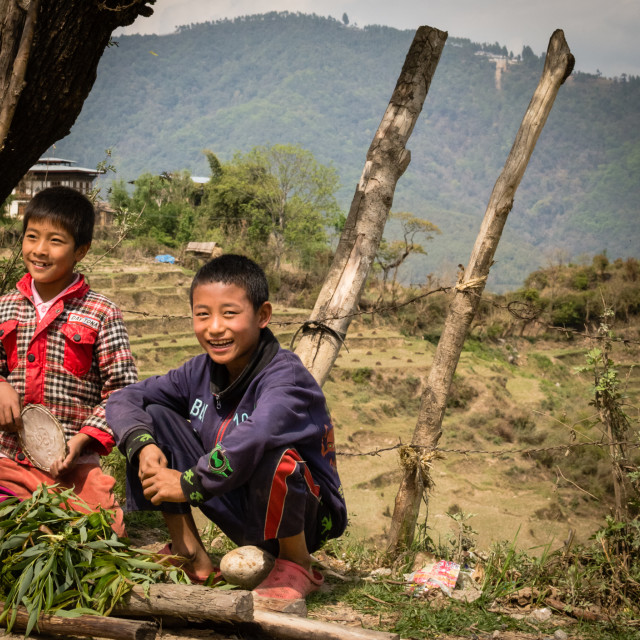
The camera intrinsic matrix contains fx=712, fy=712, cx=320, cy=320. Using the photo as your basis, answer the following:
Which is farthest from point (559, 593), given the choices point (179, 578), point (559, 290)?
point (559, 290)

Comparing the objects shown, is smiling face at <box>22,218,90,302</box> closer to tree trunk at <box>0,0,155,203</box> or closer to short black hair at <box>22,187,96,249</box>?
short black hair at <box>22,187,96,249</box>

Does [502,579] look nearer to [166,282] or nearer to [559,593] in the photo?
[559,593]

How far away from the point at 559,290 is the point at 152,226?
22851 mm

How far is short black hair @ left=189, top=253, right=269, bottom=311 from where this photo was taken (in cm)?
226

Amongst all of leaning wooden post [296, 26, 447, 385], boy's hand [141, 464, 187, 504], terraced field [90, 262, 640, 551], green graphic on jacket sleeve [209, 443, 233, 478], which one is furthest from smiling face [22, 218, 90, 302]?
terraced field [90, 262, 640, 551]

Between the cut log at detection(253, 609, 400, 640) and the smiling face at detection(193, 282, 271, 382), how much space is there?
0.78 meters

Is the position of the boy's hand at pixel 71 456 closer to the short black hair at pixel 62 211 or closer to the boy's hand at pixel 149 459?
the boy's hand at pixel 149 459

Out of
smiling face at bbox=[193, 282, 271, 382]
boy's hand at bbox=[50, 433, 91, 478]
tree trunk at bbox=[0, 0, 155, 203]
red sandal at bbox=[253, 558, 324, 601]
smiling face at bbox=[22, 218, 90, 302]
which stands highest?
tree trunk at bbox=[0, 0, 155, 203]

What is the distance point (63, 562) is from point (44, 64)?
189cm

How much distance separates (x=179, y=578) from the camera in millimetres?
2047

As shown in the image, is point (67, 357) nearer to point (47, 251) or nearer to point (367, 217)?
point (47, 251)

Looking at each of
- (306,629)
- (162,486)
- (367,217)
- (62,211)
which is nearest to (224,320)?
(162,486)

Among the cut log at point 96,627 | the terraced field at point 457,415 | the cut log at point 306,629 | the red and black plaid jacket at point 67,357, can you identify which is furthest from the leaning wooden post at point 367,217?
the terraced field at point 457,415

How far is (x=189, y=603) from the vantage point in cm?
178
